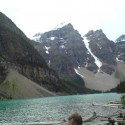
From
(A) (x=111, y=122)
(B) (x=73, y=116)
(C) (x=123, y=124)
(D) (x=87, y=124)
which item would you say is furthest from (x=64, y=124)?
(B) (x=73, y=116)

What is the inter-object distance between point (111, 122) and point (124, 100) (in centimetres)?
1569

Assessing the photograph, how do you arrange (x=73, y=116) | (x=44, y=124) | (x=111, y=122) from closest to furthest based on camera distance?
(x=73, y=116) → (x=111, y=122) → (x=44, y=124)

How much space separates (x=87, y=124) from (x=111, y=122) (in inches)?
186

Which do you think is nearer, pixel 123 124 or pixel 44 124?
pixel 123 124

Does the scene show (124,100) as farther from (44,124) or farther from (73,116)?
(73,116)

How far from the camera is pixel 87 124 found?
47.7 metres

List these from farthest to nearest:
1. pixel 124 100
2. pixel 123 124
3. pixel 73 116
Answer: pixel 124 100
pixel 123 124
pixel 73 116

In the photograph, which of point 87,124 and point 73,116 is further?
point 87,124

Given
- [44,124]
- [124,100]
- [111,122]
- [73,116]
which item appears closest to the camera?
[73,116]

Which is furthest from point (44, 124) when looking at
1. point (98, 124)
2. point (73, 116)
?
point (73, 116)

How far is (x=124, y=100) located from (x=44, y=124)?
14.7 meters

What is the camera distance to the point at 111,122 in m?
43.8

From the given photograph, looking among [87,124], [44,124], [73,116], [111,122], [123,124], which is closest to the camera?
[73,116]

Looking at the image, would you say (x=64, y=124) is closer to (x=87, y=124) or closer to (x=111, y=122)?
(x=87, y=124)
